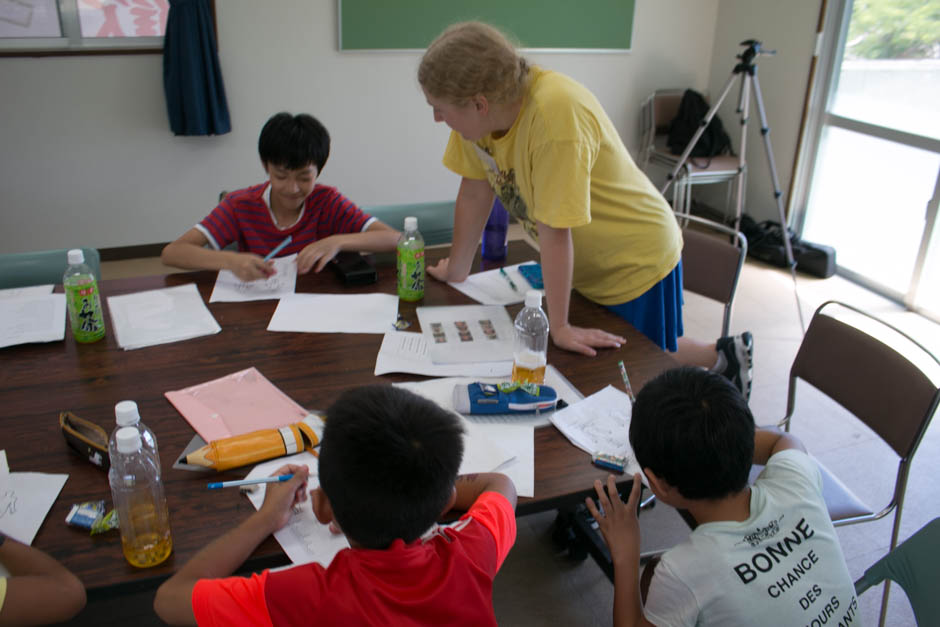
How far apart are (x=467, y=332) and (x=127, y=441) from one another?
89 cm

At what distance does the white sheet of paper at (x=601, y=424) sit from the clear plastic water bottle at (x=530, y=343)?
11cm

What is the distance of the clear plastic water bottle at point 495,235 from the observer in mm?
2166

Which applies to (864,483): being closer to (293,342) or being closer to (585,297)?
(585,297)

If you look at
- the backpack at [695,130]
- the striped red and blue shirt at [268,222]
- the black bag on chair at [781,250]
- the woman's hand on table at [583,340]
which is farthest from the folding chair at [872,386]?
the backpack at [695,130]

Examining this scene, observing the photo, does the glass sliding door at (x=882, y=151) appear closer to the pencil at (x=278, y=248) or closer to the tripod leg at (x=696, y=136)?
the tripod leg at (x=696, y=136)

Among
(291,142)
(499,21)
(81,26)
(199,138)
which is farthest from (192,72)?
(291,142)

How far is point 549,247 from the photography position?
1.63m

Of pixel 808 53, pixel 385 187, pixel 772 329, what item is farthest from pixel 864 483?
pixel 385 187

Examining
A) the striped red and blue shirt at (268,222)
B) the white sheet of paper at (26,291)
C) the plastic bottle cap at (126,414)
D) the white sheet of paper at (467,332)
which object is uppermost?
the plastic bottle cap at (126,414)

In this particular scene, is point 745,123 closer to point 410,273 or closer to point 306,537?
point 410,273

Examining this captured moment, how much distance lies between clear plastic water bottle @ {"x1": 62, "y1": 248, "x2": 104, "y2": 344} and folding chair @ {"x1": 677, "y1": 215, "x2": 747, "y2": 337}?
1.71 m

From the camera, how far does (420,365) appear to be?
1.55 meters

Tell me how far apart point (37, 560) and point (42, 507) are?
147 mm

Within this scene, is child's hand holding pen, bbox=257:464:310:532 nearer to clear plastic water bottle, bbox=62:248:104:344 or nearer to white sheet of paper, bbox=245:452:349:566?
white sheet of paper, bbox=245:452:349:566
